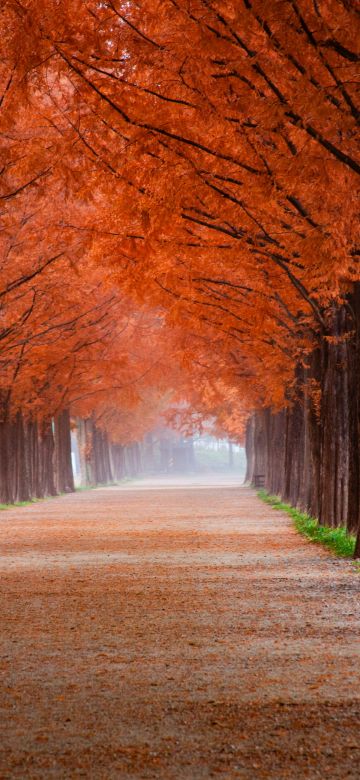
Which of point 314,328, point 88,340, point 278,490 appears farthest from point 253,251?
point 278,490

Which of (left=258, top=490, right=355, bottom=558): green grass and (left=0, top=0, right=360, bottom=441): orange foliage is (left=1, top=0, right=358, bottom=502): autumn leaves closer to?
(left=0, top=0, right=360, bottom=441): orange foliage

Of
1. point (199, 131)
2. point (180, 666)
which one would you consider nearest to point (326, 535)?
point (199, 131)

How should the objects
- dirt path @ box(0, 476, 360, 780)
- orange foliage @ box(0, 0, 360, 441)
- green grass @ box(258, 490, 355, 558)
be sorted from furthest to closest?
green grass @ box(258, 490, 355, 558)
orange foliage @ box(0, 0, 360, 441)
dirt path @ box(0, 476, 360, 780)

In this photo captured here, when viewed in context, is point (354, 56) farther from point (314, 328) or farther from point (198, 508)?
point (198, 508)

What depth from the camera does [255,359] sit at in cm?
2944

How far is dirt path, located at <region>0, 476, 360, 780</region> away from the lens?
200 inches

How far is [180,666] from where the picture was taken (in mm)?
7207

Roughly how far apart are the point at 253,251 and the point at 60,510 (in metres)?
15.4

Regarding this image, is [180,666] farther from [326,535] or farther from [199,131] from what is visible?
[326,535]

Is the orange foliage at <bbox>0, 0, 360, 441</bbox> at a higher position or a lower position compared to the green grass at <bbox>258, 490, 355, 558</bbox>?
higher

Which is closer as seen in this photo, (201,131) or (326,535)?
(201,131)

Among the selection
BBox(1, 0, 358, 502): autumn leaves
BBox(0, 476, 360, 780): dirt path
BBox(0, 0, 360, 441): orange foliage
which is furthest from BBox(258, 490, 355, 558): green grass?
BBox(0, 0, 360, 441): orange foliage

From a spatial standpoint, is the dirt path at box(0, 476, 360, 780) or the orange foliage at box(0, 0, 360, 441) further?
the orange foliage at box(0, 0, 360, 441)

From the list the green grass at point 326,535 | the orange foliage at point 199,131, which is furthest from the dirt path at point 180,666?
the orange foliage at point 199,131
